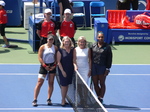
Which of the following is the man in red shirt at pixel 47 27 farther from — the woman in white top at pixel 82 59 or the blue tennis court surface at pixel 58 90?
the woman in white top at pixel 82 59

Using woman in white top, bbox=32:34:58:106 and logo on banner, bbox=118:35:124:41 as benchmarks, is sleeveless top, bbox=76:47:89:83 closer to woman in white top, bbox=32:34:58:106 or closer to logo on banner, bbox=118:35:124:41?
woman in white top, bbox=32:34:58:106

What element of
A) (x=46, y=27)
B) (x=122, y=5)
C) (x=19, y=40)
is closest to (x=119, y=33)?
(x=122, y=5)

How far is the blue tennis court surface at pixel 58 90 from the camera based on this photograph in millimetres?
9750

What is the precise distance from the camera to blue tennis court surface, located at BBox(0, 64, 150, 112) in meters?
9.75

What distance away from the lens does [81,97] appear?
8.86 m

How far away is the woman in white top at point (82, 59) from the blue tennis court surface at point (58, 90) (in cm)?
95

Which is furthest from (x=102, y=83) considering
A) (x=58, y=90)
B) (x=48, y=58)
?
(x=58, y=90)

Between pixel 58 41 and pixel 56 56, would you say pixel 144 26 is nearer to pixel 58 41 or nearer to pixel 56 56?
pixel 58 41

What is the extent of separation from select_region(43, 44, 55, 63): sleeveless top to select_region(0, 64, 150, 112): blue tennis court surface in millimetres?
1074

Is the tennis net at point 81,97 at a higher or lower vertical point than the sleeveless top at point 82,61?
lower

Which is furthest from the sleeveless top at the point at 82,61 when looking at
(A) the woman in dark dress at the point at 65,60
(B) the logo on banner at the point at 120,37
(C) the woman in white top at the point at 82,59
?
(B) the logo on banner at the point at 120,37

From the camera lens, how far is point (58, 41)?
12.2 m

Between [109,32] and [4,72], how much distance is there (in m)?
5.92

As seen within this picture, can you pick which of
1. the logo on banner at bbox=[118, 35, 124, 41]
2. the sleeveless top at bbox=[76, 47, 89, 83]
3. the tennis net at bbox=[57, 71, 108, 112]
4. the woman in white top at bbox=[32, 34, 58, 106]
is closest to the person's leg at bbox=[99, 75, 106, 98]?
the sleeveless top at bbox=[76, 47, 89, 83]
